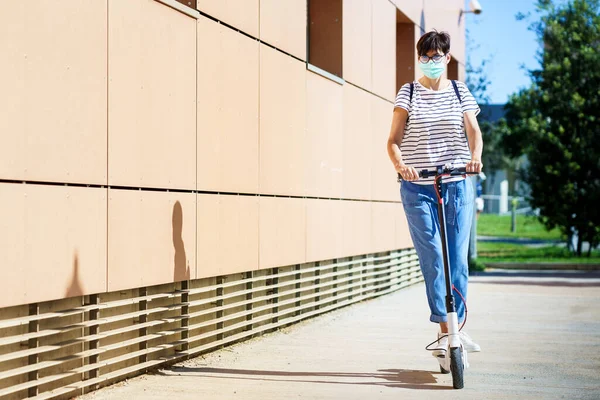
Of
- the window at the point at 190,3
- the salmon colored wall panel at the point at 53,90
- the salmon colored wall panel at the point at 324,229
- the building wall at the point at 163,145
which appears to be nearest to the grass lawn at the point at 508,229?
the salmon colored wall panel at the point at 324,229

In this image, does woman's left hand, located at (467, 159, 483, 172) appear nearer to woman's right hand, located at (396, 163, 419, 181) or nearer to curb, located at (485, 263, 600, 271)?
woman's right hand, located at (396, 163, 419, 181)

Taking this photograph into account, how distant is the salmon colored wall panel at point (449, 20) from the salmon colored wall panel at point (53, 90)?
11.7 m

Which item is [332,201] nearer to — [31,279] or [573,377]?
[573,377]

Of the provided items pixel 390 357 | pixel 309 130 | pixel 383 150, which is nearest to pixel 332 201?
pixel 309 130

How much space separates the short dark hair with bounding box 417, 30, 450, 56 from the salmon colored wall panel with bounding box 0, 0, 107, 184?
2.11 meters

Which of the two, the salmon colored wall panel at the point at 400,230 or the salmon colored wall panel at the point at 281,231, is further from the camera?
the salmon colored wall panel at the point at 400,230

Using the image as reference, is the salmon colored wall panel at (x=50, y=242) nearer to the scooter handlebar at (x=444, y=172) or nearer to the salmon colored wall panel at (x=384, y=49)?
the scooter handlebar at (x=444, y=172)

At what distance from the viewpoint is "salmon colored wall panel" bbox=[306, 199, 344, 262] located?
432 inches

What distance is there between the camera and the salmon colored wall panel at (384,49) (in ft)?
46.0

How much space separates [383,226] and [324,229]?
10.3 ft

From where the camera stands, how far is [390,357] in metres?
8.23

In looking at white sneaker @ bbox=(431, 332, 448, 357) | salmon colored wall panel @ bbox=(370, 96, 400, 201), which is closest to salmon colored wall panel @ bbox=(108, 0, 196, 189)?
white sneaker @ bbox=(431, 332, 448, 357)

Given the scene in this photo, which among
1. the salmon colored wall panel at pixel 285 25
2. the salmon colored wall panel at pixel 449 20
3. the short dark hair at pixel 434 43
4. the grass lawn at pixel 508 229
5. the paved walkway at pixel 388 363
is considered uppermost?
the salmon colored wall panel at pixel 449 20

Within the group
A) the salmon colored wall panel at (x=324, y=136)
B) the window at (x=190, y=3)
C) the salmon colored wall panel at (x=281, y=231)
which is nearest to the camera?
the window at (x=190, y=3)
